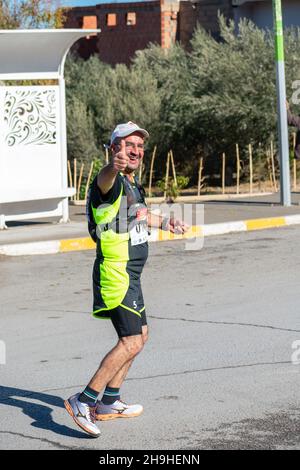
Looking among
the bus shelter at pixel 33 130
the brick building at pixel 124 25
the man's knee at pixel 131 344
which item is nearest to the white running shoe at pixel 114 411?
the man's knee at pixel 131 344

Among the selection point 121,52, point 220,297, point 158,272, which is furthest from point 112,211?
point 121,52

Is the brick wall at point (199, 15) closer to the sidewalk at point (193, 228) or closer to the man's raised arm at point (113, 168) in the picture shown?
the sidewalk at point (193, 228)

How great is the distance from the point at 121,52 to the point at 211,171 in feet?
42.8

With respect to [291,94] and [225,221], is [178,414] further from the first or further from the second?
[291,94]

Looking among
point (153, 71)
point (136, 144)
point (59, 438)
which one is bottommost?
point (59, 438)

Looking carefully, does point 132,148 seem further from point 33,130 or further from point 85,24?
point 85,24

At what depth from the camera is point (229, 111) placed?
24.4 meters

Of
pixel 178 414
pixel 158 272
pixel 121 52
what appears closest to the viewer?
pixel 178 414

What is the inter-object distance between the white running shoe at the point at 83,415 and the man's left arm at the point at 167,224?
118 centimetres

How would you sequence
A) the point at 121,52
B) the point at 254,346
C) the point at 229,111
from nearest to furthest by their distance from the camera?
1. the point at 254,346
2. the point at 229,111
3. the point at 121,52

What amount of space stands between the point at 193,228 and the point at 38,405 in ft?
30.6

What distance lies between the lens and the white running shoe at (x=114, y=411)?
6492mm

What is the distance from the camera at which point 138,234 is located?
635 centimetres

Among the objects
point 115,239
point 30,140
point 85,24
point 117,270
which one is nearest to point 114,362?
point 117,270
